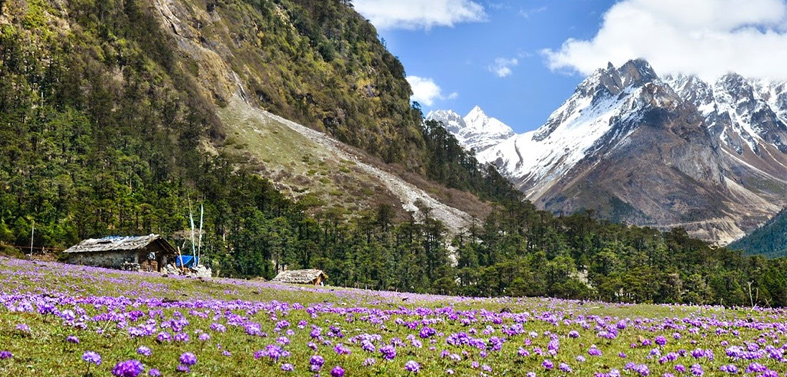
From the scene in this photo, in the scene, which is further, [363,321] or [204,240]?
[204,240]

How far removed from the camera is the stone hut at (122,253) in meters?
61.4

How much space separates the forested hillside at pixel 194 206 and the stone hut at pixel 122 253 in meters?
11.0

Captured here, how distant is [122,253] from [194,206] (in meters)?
48.1

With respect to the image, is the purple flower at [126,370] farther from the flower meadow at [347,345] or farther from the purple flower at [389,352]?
the purple flower at [389,352]

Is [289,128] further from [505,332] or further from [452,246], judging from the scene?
[505,332]

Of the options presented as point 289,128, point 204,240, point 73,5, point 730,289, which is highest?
point 73,5

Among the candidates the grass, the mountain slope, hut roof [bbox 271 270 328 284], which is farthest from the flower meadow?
the grass

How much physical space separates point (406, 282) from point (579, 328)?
84.8 m

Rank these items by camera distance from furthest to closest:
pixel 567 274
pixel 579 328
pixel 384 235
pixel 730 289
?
pixel 384 235 < pixel 567 274 < pixel 730 289 < pixel 579 328

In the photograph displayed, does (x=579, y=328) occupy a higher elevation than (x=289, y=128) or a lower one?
lower

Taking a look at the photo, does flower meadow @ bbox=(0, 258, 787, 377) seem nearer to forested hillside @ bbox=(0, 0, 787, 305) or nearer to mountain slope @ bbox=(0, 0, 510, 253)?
forested hillside @ bbox=(0, 0, 787, 305)

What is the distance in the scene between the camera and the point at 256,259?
3725 inches

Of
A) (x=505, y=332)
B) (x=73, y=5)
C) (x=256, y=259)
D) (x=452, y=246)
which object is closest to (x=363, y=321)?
(x=505, y=332)

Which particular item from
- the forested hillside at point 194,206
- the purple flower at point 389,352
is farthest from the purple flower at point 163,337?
the forested hillside at point 194,206
